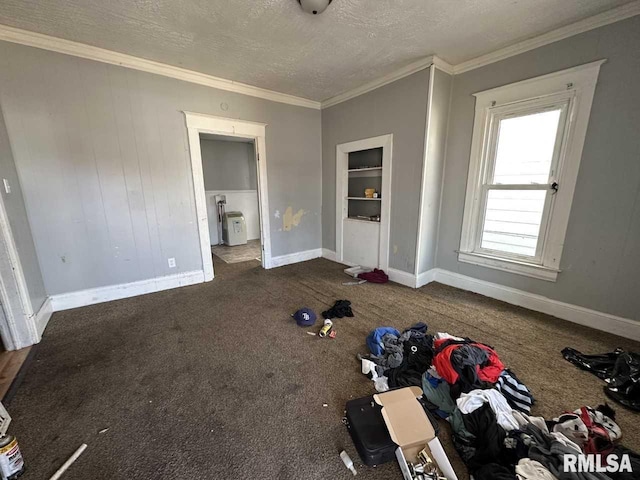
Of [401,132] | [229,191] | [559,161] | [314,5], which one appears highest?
[314,5]

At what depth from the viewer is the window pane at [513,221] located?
8.51 feet

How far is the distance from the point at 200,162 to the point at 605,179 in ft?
13.9

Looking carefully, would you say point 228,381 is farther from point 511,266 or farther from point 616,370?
point 511,266

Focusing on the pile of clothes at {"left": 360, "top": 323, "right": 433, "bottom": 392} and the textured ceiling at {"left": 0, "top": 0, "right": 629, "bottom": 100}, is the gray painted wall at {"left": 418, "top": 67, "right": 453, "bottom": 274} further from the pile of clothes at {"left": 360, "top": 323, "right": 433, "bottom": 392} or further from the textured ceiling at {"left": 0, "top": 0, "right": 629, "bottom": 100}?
the pile of clothes at {"left": 360, "top": 323, "right": 433, "bottom": 392}

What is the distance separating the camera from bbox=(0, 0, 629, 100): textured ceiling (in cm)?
194

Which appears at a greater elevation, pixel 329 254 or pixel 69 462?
pixel 329 254

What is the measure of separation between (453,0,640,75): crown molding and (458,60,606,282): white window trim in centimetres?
29

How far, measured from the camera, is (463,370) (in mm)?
1474

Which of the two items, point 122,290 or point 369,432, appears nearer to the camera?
point 369,432

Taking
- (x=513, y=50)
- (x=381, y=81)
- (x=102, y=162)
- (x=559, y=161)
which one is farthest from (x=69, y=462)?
(x=513, y=50)

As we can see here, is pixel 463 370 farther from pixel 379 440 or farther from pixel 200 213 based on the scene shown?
pixel 200 213

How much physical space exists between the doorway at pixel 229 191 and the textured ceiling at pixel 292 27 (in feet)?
9.28

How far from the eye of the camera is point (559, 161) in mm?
2381

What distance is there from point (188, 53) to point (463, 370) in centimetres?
373
